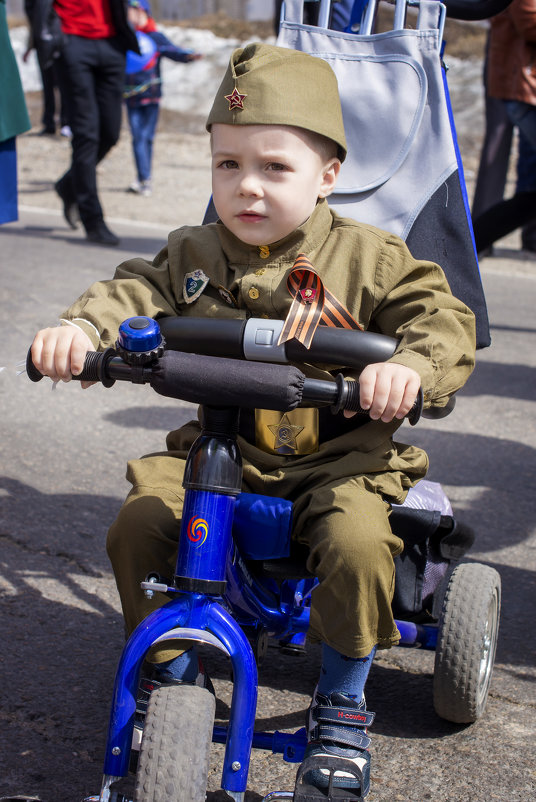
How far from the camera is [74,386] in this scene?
489 centimetres

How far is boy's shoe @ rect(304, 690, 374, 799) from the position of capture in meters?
1.87

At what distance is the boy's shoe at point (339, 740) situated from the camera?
1.87 m

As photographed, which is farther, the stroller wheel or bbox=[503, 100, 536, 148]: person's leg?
bbox=[503, 100, 536, 148]: person's leg

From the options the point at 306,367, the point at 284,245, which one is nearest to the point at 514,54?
the point at 284,245

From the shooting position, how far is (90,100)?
7633 millimetres

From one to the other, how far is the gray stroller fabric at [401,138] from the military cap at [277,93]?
463mm

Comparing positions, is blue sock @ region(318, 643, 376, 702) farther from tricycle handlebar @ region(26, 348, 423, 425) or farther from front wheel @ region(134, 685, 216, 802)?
tricycle handlebar @ region(26, 348, 423, 425)

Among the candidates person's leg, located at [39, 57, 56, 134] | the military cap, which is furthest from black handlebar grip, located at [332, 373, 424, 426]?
person's leg, located at [39, 57, 56, 134]

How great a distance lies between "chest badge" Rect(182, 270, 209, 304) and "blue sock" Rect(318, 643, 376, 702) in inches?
31.5

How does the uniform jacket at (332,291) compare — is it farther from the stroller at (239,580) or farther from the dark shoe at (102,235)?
the dark shoe at (102,235)

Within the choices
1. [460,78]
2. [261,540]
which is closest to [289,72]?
[261,540]

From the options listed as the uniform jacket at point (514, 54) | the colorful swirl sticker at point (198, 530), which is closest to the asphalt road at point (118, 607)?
the colorful swirl sticker at point (198, 530)

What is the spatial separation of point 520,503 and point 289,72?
2171 millimetres

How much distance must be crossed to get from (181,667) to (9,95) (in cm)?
314
